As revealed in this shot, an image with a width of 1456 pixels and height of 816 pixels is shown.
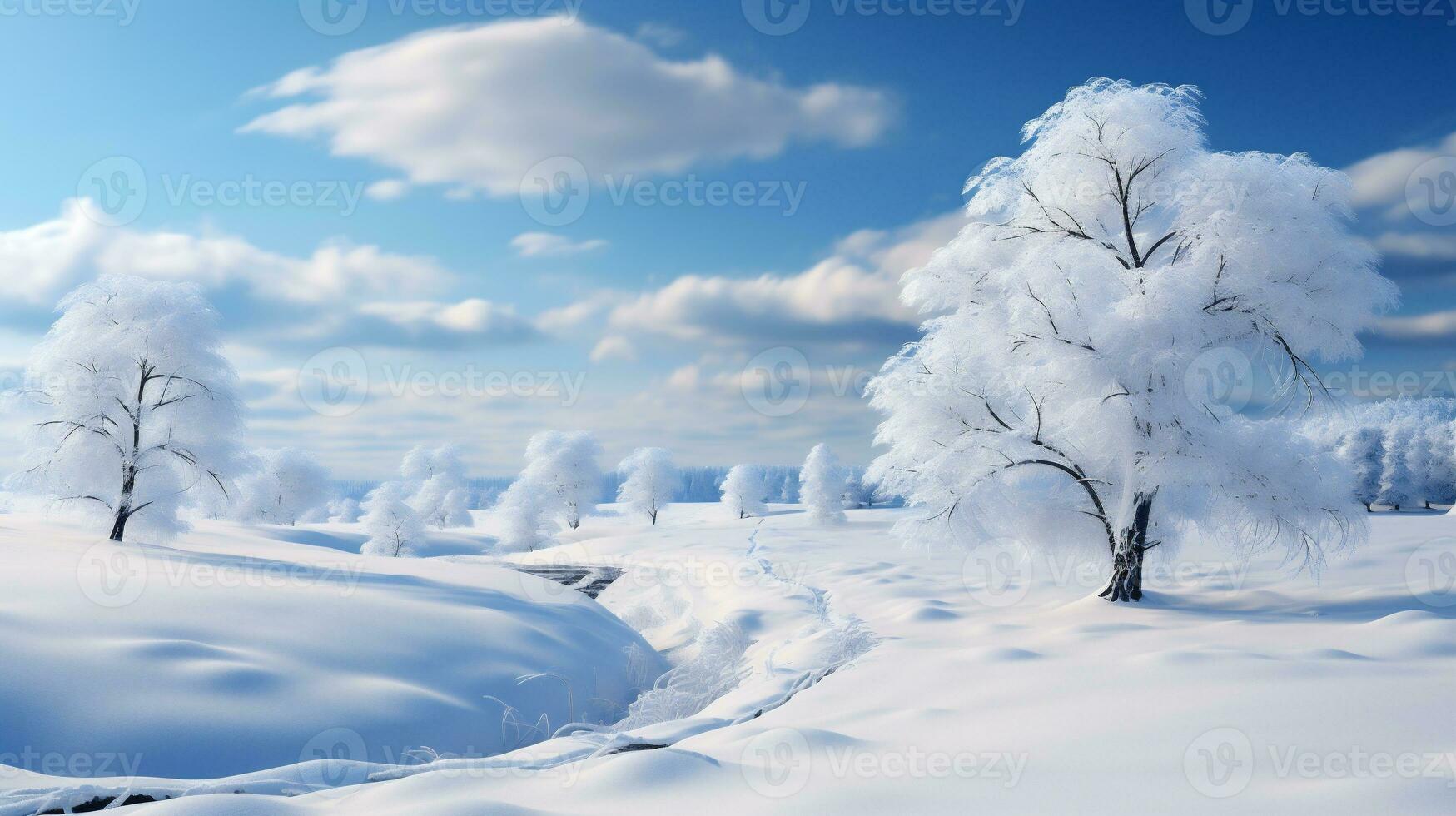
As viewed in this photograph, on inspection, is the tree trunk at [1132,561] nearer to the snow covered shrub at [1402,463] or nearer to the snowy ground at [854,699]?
the snowy ground at [854,699]

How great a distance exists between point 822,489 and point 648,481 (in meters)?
17.2

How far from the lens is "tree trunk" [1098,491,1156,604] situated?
9.85 meters

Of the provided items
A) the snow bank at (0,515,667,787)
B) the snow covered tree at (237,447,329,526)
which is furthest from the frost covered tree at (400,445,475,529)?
the snow bank at (0,515,667,787)

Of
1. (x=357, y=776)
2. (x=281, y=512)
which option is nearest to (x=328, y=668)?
(x=357, y=776)

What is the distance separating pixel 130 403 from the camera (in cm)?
1662

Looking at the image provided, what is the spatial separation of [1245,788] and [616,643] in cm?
842

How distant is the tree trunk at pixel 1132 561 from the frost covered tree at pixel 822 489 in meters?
33.2

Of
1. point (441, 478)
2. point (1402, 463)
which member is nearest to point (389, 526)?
point (441, 478)

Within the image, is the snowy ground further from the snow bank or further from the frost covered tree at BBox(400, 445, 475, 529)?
the frost covered tree at BBox(400, 445, 475, 529)

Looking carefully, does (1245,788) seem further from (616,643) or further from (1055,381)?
(616,643)

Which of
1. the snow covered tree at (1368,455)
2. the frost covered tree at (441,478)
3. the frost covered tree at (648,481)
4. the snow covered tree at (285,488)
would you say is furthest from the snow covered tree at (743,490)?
the snow covered tree at (1368,455)

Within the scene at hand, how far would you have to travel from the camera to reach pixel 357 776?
12.6 feet

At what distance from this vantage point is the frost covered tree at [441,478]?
58062 millimetres

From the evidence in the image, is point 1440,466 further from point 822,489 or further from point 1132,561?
point 1132,561
